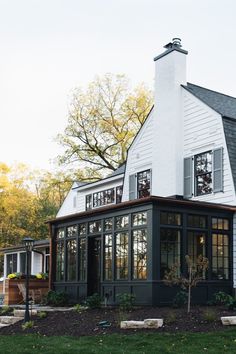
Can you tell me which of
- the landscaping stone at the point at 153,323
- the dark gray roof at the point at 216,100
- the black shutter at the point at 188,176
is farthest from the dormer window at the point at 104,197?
the landscaping stone at the point at 153,323

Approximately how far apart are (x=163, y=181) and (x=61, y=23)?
5975 mm

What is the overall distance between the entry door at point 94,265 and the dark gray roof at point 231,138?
173 inches

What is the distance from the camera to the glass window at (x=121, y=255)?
1418 centimetres

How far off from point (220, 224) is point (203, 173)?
78.3 inches

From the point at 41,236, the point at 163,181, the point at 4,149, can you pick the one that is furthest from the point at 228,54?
the point at 4,149

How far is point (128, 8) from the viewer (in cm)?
1336

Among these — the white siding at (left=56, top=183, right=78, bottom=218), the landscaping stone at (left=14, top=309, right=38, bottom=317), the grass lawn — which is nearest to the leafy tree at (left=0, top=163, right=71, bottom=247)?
the white siding at (left=56, top=183, right=78, bottom=218)

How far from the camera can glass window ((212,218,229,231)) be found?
14.7 m

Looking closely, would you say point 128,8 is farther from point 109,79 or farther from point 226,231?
point 109,79

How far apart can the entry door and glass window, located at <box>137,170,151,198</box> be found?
128 inches

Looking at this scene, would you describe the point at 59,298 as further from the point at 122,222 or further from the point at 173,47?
the point at 173,47

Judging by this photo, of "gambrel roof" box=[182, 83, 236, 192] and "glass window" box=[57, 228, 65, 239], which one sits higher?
"gambrel roof" box=[182, 83, 236, 192]

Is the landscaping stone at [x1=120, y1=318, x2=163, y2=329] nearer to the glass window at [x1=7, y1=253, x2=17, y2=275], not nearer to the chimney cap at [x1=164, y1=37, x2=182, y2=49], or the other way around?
the chimney cap at [x1=164, y1=37, x2=182, y2=49]

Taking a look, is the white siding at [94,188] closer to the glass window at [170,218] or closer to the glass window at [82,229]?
the glass window at [82,229]
